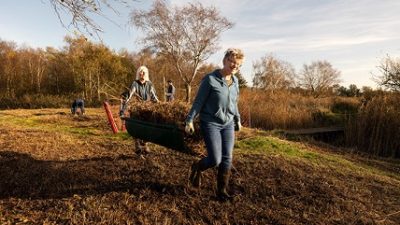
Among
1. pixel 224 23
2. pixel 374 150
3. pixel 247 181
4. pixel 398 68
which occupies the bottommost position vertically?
pixel 374 150

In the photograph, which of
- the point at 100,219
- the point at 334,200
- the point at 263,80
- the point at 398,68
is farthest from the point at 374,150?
the point at 263,80

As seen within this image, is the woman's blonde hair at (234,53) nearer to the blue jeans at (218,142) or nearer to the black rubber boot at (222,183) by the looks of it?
the blue jeans at (218,142)

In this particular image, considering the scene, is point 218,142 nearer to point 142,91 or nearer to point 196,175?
point 196,175

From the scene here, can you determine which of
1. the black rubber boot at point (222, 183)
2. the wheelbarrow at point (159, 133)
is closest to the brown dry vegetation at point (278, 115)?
the wheelbarrow at point (159, 133)

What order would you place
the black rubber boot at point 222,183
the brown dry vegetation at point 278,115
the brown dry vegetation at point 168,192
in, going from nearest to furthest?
1. the brown dry vegetation at point 168,192
2. the black rubber boot at point 222,183
3. the brown dry vegetation at point 278,115

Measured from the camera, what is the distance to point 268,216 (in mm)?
4324

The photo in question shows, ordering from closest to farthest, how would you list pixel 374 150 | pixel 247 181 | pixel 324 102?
1. pixel 247 181
2. pixel 374 150
3. pixel 324 102

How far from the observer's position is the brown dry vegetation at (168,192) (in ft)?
14.1

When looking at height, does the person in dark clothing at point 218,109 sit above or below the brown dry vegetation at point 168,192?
above

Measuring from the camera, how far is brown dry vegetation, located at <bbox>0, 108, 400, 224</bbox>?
4285 mm

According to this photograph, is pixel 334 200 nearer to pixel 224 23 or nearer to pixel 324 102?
pixel 324 102

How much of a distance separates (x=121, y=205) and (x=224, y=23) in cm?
2975

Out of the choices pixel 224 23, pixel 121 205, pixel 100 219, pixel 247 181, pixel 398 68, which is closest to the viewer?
pixel 100 219

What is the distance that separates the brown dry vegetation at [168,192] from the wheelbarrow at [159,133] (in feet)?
1.71
